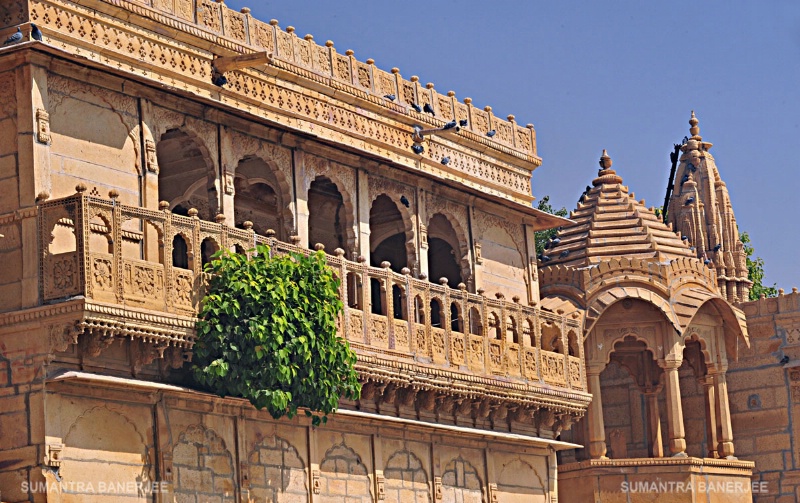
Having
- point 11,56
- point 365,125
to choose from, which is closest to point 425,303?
point 365,125

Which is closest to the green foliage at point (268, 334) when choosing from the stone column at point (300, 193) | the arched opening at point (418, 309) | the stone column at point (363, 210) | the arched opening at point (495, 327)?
the stone column at point (300, 193)

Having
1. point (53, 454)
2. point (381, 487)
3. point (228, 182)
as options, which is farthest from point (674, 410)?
point (53, 454)

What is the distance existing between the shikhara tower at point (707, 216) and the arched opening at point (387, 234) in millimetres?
8559

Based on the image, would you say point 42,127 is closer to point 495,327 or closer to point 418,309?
point 418,309

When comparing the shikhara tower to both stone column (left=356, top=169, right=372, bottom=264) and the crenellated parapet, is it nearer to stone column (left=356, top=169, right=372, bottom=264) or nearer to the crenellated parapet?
the crenellated parapet

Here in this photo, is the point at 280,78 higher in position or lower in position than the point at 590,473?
higher

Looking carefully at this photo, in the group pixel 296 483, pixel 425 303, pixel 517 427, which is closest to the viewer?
pixel 296 483

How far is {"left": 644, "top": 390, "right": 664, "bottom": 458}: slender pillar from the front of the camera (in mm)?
30219

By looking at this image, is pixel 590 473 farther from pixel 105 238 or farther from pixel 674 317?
pixel 105 238

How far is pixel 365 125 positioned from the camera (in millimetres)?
25828

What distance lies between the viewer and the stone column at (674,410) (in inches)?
1164

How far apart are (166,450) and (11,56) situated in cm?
473

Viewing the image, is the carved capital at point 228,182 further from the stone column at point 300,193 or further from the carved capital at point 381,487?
the carved capital at point 381,487

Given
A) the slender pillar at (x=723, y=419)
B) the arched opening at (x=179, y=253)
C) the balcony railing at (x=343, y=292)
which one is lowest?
the slender pillar at (x=723, y=419)
